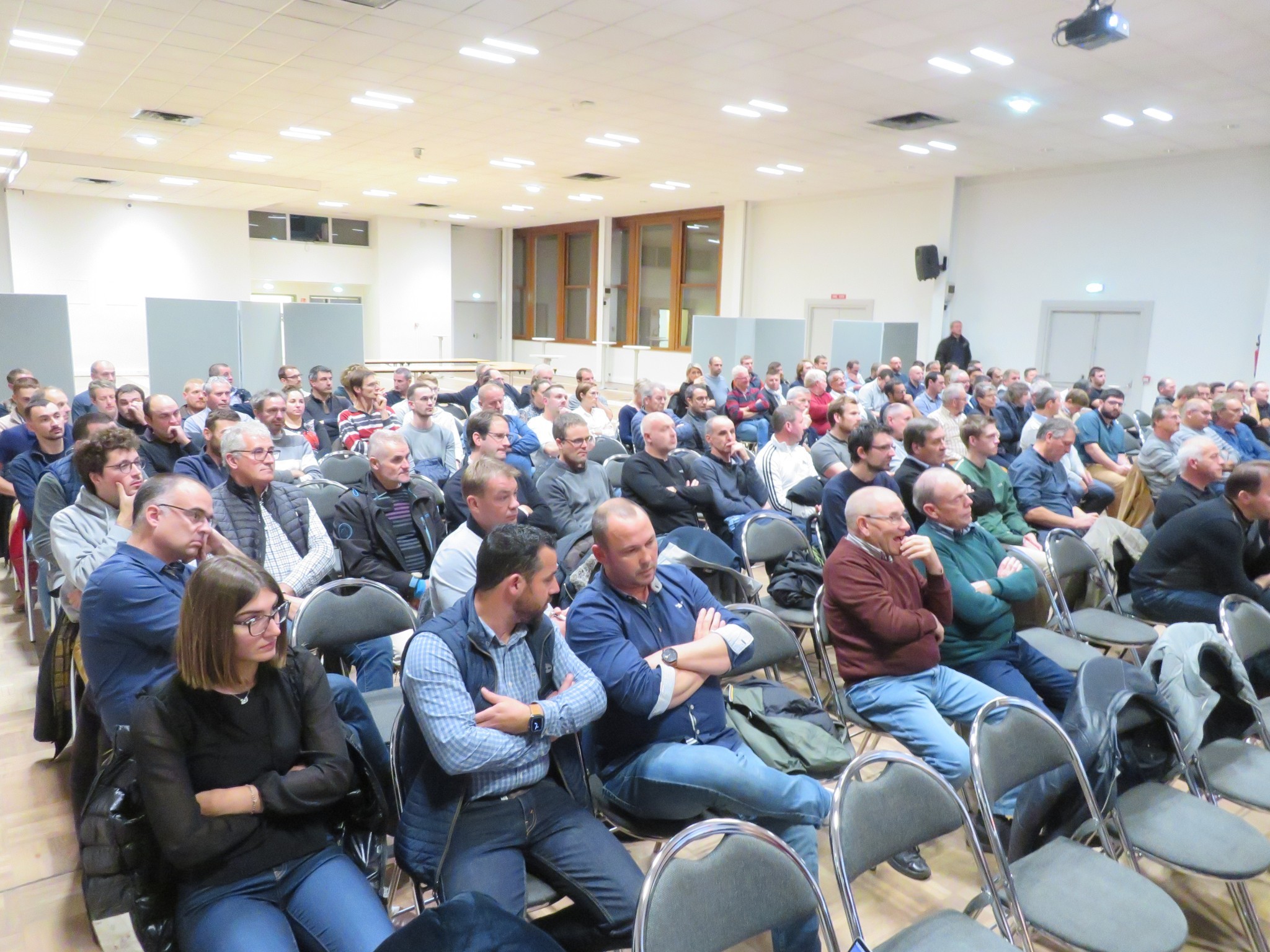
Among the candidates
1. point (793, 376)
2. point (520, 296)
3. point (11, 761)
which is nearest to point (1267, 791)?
point (11, 761)

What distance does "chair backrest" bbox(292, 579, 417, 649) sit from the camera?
2828mm

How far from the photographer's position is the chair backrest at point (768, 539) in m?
4.02

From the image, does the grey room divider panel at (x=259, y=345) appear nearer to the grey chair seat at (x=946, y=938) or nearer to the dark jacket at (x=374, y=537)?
the dark jacket at (x=374, y=537)

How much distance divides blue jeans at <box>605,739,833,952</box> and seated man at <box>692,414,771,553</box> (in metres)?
2.31

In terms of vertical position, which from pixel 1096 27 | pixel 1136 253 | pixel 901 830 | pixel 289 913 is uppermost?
pixel 1096 27

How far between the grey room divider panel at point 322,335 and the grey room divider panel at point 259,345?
197mm

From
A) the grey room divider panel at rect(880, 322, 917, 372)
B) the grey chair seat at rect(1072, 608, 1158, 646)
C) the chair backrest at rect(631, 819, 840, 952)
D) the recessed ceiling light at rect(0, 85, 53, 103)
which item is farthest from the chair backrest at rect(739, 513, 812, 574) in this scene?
the grey room divider panel at rect(880, 322, 917, 372)

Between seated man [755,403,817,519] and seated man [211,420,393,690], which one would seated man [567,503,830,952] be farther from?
seated man [755,403,817,519]

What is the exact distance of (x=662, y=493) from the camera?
438 centimetres

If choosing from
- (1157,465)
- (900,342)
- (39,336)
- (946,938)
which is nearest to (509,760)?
(946,938)

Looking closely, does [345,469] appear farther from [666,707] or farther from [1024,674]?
[1024,674]

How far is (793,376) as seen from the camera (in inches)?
597

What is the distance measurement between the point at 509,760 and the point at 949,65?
7756mm

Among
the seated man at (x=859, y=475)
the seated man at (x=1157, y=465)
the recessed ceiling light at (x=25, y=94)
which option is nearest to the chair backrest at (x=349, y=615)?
the seated man at (x=859, y=475)
